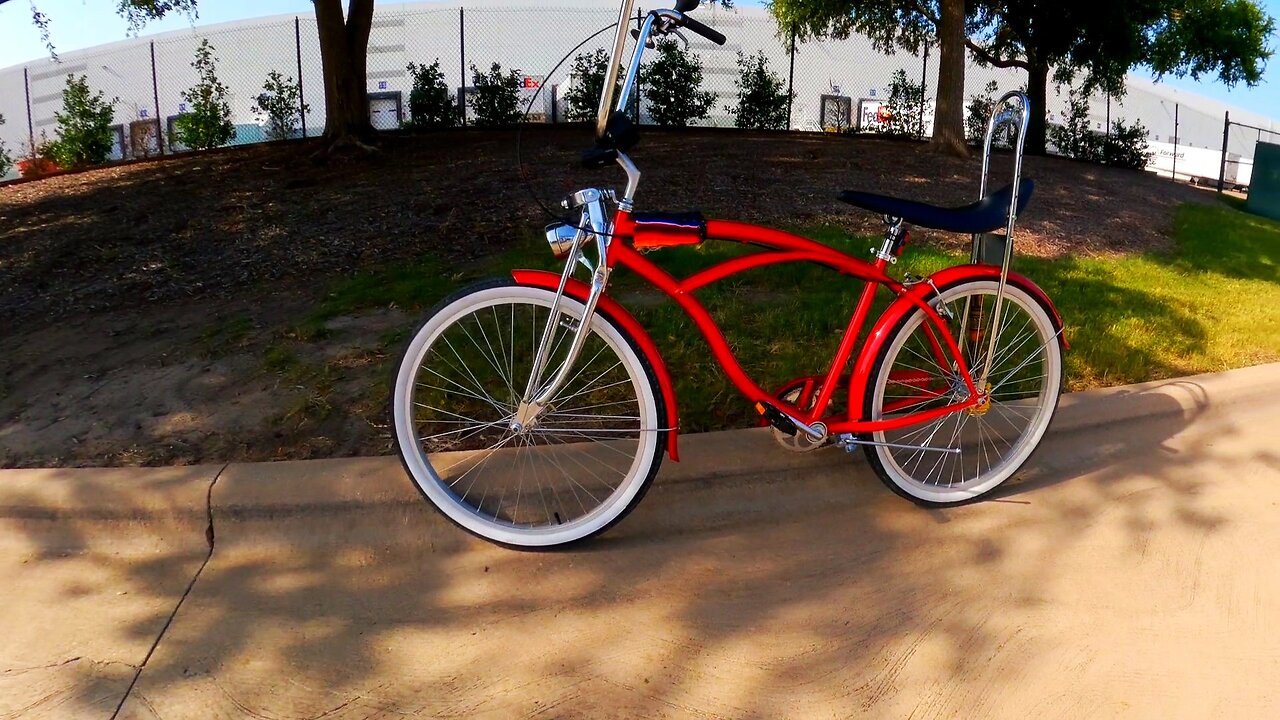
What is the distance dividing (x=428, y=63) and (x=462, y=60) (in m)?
1.71

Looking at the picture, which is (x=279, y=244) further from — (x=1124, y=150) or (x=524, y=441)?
(x=1124, y=150)

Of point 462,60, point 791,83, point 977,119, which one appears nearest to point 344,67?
point 462,60

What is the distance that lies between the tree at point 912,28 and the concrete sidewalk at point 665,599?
8.95m

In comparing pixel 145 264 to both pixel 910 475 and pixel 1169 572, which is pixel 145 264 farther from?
pixel 1169 572

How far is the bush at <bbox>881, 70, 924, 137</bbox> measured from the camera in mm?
16875

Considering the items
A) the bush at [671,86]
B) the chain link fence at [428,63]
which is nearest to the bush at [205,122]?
the chain link fence at [428,63]

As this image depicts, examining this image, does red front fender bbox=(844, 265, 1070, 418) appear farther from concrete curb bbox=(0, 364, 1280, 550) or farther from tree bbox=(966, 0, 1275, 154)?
tree bbox=(966, 0, 1275, 154)

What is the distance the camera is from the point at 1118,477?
3.71 meters

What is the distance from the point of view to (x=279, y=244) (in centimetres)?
634

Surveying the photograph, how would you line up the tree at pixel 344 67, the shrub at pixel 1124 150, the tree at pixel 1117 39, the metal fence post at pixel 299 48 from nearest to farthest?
the tree at pixel 344 67
the tree at pixel 1117 39
the metal fence post at pixel 299 48
the shrub at pixel 1124 150

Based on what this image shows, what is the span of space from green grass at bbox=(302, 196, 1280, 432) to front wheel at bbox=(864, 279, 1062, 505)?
448mm

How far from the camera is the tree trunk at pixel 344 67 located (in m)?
9.68

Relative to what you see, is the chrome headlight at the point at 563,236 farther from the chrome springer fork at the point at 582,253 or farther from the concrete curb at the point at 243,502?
the concrete curb at the point at 243,502

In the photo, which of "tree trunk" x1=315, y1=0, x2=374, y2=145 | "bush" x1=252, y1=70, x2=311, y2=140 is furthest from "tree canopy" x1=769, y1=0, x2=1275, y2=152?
Answer: "bush" x1=252, y1=70, x2=311, y2=140
